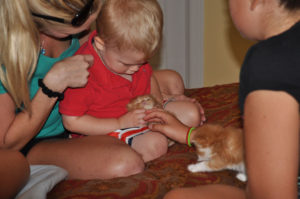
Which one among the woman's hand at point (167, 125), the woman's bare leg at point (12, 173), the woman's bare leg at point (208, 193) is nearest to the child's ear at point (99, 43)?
the woman's hand at point (167, 125)

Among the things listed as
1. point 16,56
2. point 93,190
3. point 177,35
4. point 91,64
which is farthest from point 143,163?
point 177,35

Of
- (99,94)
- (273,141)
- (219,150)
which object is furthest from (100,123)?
(273,141)

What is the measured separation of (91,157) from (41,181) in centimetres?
24

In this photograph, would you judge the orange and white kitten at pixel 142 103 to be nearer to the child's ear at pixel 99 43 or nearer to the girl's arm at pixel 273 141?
the child's ear at pixel 99 43

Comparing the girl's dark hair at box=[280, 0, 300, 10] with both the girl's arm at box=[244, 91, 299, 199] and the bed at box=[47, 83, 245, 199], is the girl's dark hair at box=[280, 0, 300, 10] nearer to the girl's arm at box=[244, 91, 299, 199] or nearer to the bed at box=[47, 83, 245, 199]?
the girl's arm at box=[244, 91, 299, 199]

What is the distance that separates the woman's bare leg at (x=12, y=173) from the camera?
108cm

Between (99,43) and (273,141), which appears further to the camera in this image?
(99,43)

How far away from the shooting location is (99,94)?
1.54 m

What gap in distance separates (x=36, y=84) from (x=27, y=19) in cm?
30

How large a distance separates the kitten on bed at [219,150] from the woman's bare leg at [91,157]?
0.23m

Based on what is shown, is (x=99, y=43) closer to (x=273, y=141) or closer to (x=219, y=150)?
(x=219, y=150)

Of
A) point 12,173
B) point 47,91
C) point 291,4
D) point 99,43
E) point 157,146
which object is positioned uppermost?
point 291,4

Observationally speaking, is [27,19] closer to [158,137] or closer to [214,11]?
[158,137]

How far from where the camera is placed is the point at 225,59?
294 centimetres
